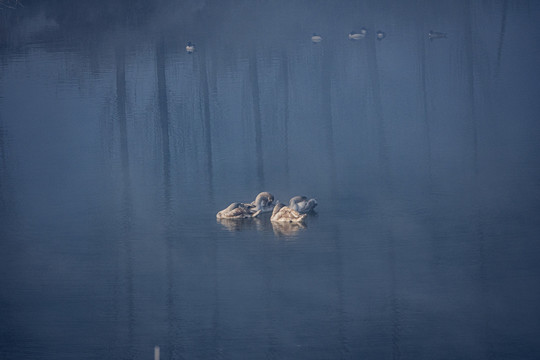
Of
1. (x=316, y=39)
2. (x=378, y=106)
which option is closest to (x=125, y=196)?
(x=378, y=106)

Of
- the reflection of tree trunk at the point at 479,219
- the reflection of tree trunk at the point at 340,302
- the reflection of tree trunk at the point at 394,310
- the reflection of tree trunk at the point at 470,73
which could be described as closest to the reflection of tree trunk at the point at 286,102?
the reflection of tree trunk at the point at 479,219

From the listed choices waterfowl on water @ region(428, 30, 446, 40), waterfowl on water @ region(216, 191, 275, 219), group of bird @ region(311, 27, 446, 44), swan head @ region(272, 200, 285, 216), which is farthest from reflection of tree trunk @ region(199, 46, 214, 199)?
waterfowl on water @ region(428, 30, 446, 40)

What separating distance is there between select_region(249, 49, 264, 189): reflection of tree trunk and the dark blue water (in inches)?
5.5

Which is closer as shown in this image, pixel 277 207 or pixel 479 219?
pixel 479 219

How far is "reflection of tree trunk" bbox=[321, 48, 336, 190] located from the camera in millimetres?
19003

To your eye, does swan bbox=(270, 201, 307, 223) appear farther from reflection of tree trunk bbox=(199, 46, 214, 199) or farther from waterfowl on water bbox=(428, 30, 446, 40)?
waterfowl on water bbox=(428, 30, 446, 40)

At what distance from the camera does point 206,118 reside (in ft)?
82.6

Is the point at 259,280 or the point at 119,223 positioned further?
the point at 119,223

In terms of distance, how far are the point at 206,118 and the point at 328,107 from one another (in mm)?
3863

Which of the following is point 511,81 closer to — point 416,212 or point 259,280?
point 416,212

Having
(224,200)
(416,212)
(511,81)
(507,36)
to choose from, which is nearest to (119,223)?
(224,200)

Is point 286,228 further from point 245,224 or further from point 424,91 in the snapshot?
point 424,91

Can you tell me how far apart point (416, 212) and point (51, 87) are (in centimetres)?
1898

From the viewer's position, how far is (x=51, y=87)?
29875 mm
